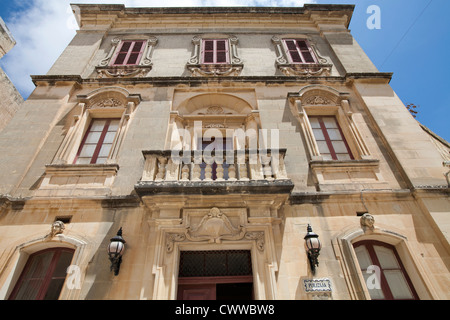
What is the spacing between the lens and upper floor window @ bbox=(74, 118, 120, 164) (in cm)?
790

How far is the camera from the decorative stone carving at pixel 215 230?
19.2 feet

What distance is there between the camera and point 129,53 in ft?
37.3

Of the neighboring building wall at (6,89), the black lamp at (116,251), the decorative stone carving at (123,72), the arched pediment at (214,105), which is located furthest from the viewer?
the neighboring building wall at (6,89)

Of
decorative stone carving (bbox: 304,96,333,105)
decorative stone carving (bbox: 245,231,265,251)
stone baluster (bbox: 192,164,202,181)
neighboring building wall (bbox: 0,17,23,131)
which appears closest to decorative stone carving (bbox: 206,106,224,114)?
decorative stone carving (bbox: 304,96,333,105)

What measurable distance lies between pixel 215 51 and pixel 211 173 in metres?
7.33

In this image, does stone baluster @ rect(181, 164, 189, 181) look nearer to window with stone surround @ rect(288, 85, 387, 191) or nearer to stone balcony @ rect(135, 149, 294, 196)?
stone balcony @ rect(135, 149, 294, 196)

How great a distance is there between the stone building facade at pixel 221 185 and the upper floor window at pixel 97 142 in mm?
53

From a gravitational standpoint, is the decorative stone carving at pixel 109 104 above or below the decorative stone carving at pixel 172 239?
above

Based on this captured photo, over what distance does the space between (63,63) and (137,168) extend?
682 cm

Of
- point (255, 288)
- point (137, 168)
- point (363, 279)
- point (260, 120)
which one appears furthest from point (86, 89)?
point (363, 279)

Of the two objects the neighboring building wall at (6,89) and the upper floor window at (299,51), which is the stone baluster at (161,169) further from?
the neighboring building wall at (6,89)

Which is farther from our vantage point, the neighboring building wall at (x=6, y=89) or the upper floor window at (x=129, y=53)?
the neighboring building wall at (x=6, y=89)

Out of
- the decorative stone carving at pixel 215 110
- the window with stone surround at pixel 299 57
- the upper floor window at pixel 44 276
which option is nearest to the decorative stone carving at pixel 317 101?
the window with stone surround at pixel 299 57
